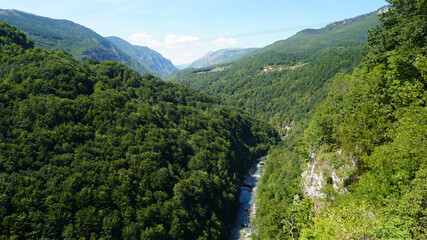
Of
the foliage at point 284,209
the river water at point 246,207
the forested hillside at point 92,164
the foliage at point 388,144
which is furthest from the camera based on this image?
the river water at point 246,207

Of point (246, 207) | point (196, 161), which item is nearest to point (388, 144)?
point (246, 207)

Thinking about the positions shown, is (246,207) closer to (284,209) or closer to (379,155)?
(284,209)

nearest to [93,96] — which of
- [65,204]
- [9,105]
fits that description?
[9,105]

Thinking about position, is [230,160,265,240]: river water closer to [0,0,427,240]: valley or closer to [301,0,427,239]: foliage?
[0,0,427,240]: valley

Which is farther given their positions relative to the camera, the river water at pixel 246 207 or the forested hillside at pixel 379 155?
the river water at pixel 246 207

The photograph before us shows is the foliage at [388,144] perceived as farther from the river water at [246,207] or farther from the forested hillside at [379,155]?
the river water at [246,207]

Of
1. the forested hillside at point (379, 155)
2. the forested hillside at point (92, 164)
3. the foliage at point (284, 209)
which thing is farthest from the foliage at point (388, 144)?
the forested hillside at point (92, 164)
